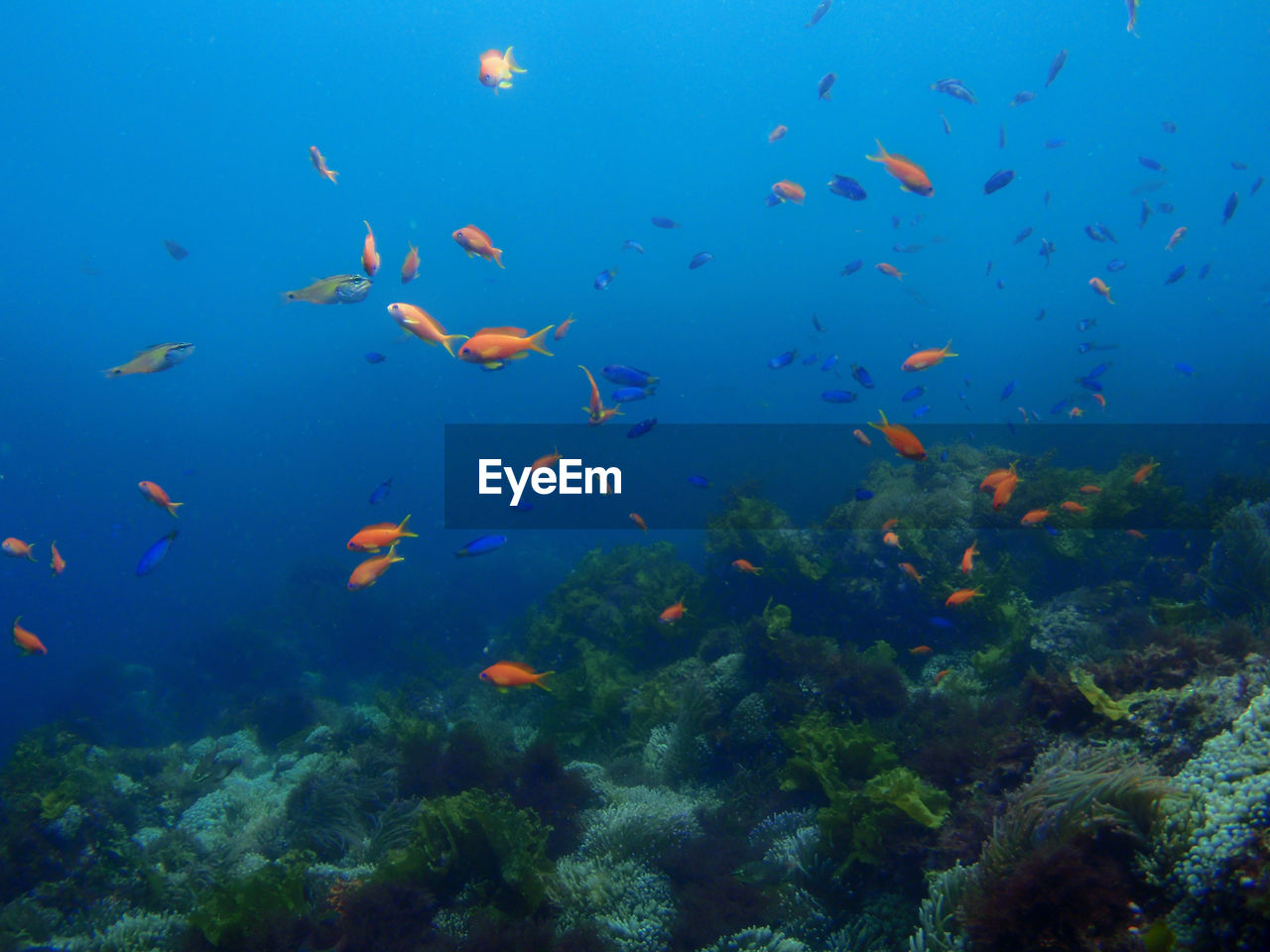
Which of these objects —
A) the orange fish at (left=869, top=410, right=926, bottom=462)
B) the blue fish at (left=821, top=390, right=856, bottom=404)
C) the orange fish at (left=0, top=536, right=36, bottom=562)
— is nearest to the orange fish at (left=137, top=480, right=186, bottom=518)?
the orange fish at (left=0, top=536, right=36, bottom=562)

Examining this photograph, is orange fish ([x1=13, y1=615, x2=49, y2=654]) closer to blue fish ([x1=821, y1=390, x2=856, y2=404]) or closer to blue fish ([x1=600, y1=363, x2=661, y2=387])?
blue fish ([x1=600, y1=363, x2=661, y2=387])

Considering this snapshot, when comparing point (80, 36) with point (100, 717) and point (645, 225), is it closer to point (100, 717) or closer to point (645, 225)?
point (645, 225)

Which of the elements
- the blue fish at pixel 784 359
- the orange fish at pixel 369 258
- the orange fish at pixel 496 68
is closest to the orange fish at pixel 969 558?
the blue fish at pixel 784 359

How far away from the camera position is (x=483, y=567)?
25.3 meters

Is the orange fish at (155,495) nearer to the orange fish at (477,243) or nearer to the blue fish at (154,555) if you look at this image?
the blue fish at (154,555)

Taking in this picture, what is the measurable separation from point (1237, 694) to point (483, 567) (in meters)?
24.9

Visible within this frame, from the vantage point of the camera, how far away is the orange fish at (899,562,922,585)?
744cm

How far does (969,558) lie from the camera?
660cm

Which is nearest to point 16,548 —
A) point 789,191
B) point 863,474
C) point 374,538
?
point 374,538

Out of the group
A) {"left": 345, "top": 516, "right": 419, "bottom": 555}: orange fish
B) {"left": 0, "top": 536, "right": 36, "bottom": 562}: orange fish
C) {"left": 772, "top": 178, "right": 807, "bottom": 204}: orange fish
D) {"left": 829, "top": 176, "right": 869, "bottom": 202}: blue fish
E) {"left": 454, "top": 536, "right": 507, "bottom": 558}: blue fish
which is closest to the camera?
{"left": 345, "top": 516, "right": 419, "bottom": 555}: orange fish

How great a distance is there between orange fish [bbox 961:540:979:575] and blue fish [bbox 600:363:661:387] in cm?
435

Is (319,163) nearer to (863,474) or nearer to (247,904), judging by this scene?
(247,904)

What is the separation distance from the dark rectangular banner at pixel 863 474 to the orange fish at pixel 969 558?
67 centimetres

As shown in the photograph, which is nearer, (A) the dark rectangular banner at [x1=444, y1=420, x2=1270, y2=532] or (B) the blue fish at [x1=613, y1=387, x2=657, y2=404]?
(B) the blue fish at [x1=613, y1=387, x2=657, y2=404]
